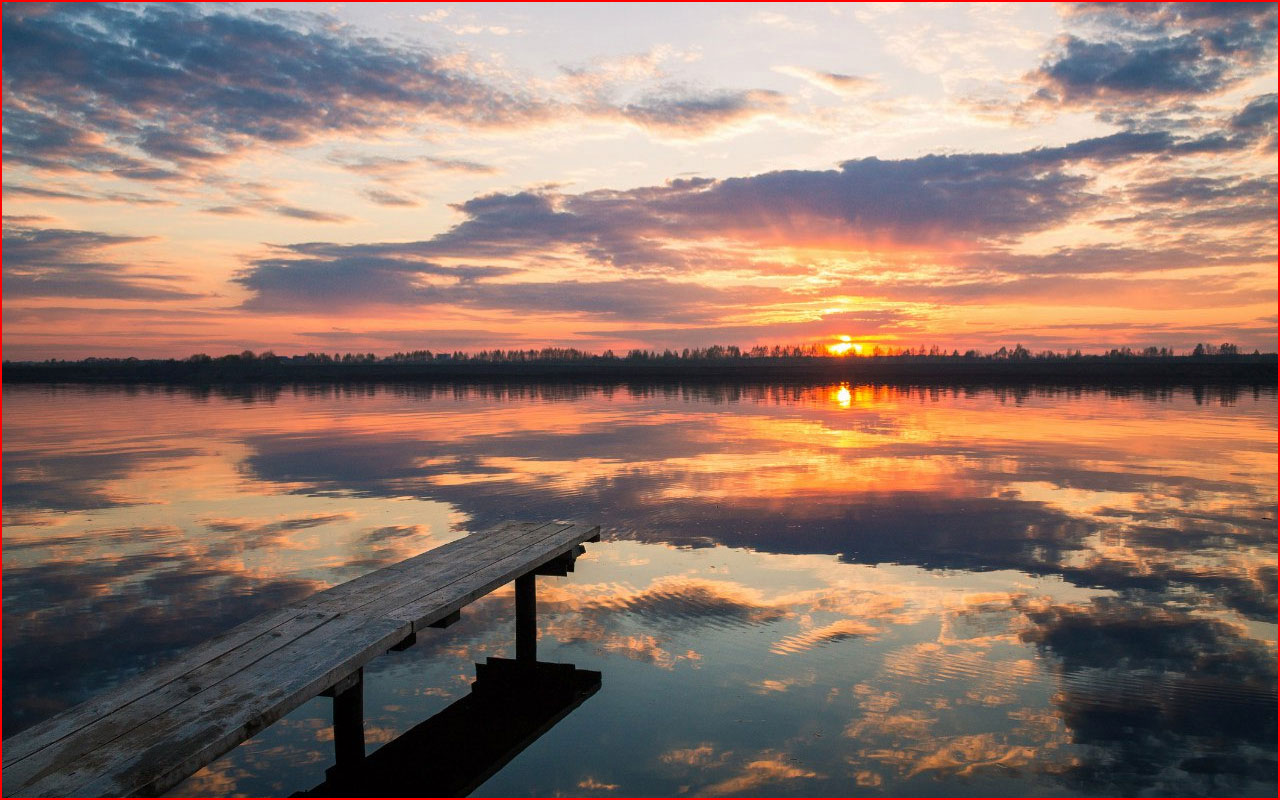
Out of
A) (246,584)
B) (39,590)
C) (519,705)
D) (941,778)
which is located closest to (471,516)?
(246,584)

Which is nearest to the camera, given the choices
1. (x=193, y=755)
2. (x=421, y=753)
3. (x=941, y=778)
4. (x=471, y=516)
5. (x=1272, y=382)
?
(x=193, y=755)

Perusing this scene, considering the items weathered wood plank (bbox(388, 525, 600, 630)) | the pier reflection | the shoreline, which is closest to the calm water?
the pier reflection

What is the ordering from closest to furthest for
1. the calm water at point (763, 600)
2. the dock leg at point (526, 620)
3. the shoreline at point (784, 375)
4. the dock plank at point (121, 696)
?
1. the dock plank at point (121, 696)
2. the calm water at point (763, 600)
3. the dock leg at point (526, 620)
4. the shoreline at point (784, 375)

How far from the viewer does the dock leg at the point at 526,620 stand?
24.8 feet

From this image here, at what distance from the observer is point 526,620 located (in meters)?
7.70

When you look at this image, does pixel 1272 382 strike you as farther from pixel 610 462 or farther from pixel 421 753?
pixel 421 753

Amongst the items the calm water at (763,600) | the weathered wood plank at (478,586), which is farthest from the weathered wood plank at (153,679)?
the calm water at (763,600)

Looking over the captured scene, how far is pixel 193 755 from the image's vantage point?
13.8 feet

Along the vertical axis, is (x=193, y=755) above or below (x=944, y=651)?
above

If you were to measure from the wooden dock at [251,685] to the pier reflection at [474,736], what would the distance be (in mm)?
213

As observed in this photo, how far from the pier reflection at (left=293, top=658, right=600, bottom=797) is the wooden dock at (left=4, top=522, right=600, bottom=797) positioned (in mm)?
213

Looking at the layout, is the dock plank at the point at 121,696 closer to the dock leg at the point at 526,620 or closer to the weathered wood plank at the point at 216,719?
the weathered wood plank at the point at 216,719

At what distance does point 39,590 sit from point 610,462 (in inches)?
436

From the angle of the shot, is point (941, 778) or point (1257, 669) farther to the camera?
point (1257, 669)
